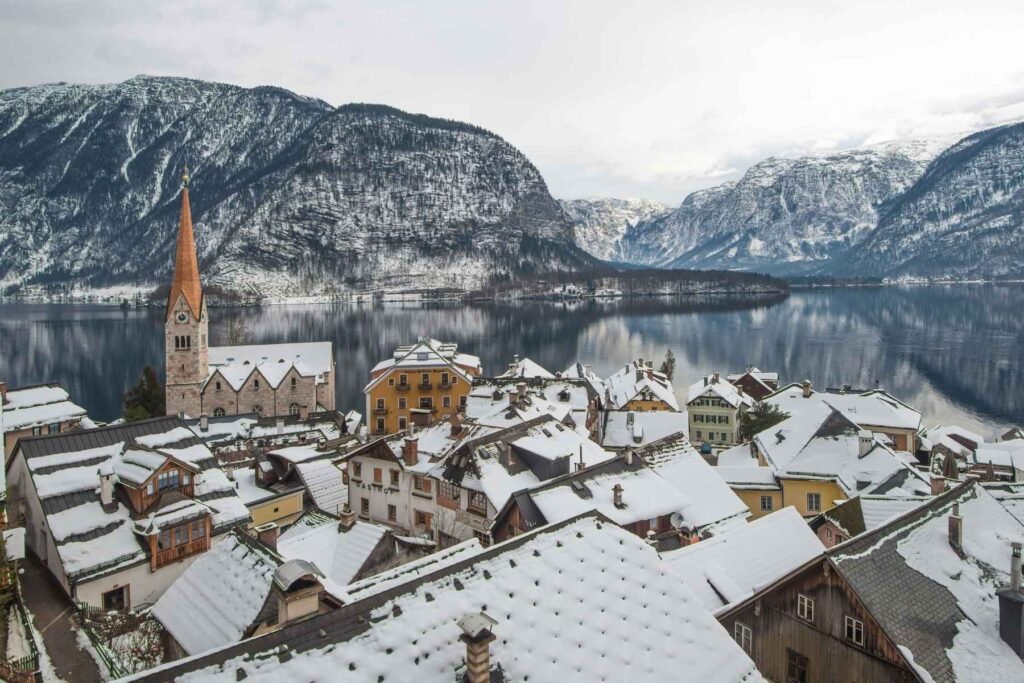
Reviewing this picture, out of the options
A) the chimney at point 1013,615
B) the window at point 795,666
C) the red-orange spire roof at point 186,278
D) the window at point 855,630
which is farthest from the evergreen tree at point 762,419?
the red-orange spire roof at point 186,278

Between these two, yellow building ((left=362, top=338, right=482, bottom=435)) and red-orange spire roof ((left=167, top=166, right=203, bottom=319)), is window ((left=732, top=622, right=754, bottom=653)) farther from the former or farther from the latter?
red-orange spire roof ((left=167, top=166, right=203, bottom=319))

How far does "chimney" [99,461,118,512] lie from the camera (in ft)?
80.9

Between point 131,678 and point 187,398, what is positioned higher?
point 131,678

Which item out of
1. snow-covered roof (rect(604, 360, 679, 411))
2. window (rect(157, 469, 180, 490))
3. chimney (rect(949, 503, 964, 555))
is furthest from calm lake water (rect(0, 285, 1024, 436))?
chimney (rect(949, 503, 964, 555))

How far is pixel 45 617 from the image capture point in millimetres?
21422

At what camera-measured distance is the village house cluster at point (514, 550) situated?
1261 centimetres

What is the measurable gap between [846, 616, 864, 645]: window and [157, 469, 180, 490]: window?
76.2 feet

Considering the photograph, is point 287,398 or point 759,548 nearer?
point 759,548

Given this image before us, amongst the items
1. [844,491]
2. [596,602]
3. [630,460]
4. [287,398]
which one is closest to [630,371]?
[287,398]

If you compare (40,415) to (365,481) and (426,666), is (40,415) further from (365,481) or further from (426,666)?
(426,666)

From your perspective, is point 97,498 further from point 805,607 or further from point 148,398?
point 148,398

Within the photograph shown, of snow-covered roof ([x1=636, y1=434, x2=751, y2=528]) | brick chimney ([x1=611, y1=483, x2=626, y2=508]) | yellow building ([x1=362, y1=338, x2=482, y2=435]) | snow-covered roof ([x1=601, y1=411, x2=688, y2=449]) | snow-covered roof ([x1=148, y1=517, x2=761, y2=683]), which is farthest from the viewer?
yellow building ([x1=362, y1=338, x2=482, y2=435])

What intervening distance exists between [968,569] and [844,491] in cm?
2314

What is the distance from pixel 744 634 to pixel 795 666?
1.65m
